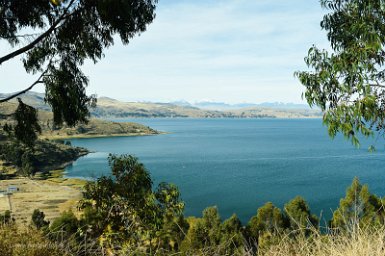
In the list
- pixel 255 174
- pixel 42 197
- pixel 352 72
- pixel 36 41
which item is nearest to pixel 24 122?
pixel 36 41

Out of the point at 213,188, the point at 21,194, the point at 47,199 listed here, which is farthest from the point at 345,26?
the point at 21,194

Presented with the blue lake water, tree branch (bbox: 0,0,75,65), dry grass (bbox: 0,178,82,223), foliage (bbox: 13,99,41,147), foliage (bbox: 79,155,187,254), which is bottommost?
dry grass (bbox: 0,178,82,223)

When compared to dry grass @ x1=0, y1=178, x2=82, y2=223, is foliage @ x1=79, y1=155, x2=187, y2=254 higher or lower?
higher

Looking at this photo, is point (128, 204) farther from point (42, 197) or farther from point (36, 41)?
point (42, 197)

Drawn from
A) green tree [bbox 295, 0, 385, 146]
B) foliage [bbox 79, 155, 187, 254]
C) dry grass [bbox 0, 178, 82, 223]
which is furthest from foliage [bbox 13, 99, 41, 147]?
dry grass [bbox 0, 178, 82, 223]

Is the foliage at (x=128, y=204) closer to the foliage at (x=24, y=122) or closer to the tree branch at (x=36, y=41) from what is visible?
the foliage at (x=24, y=122)

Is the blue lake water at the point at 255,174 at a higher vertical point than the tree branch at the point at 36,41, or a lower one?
lower

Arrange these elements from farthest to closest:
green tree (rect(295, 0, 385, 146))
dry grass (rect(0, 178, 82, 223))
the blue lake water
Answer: dry grass (rect(0, 178, 82, 223)) → the blue lake water → green tree (rect(295, 0, 385, 146))

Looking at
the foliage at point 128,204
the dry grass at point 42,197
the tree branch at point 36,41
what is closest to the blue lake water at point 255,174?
the dry grass at point 42,197

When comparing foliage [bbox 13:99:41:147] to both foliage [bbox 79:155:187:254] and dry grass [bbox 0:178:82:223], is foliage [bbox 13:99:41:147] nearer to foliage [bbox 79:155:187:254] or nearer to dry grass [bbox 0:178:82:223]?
foliage [bbox 79:155:187:254]

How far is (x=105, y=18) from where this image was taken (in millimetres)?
8812

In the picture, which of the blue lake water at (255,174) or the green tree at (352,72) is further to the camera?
the blue lake water at (255,174)

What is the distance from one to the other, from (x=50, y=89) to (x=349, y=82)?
7.13 m

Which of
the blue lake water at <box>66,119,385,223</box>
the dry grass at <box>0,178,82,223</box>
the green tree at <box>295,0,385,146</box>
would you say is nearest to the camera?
the green tree at <box>295,0,385,146</box>
